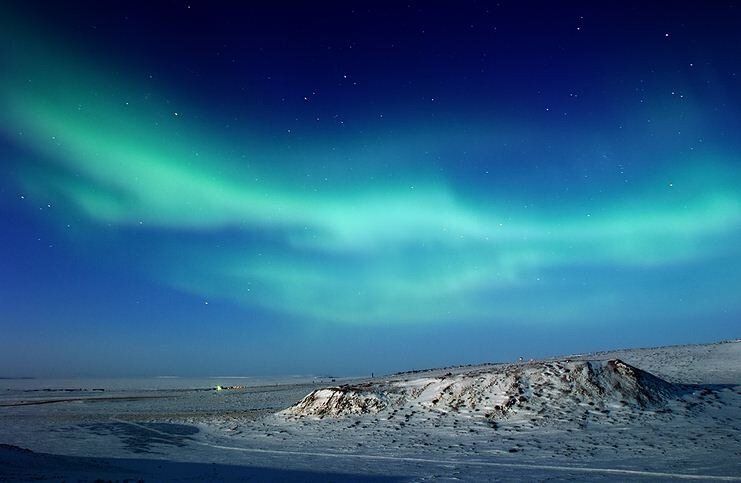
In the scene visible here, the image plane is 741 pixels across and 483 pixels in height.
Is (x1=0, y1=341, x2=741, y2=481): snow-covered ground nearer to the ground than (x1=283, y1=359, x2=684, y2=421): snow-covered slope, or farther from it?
nearer to the ground

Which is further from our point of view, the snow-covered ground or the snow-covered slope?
the snow-covered slope

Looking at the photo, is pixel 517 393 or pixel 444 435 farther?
pixel 517 393

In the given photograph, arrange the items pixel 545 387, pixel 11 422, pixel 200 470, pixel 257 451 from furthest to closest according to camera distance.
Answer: pixel 11 422 < pixel 545 387 < pixel 257 451 < pixel 200 470

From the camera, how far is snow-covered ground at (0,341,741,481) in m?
15.4

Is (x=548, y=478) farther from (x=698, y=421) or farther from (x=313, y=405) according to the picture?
(x=313, y=405)

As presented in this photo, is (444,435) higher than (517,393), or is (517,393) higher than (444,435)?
(517,393)

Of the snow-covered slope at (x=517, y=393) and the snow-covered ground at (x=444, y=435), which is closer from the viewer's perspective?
the snow-covered ground at (x=444, y=435)

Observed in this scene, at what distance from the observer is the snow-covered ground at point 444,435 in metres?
15.4

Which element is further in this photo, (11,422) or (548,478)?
(11,422)

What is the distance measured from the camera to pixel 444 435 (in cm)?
2220

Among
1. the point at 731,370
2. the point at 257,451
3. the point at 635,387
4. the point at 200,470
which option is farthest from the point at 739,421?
the point at 200,470

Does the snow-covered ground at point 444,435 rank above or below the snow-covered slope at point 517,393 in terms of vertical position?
below

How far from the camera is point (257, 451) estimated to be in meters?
20.6

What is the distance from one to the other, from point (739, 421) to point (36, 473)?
1043 inches
